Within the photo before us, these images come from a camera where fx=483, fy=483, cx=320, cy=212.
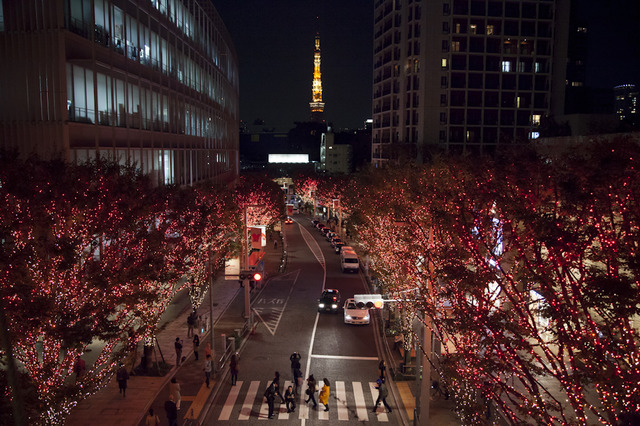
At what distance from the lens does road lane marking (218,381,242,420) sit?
1706 cm

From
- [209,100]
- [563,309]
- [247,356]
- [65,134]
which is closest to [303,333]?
[247,356]

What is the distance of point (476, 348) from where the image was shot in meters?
11.1

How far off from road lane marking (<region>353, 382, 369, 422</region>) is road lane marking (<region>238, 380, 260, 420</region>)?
3.92 meters

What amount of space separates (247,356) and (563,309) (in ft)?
55.7

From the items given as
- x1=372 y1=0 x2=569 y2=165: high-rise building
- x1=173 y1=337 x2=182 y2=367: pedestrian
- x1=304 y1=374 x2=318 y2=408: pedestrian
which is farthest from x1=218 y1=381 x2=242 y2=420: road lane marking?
x1=372 y1=0 x2=569 y2=165: high-rise building

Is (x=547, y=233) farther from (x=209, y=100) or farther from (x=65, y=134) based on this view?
(x=209, y=100)

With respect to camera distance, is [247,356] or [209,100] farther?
[209,100]

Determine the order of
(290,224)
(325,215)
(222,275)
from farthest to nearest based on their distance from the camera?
1. (325,215)
2. (290,224)
3. (222,275)

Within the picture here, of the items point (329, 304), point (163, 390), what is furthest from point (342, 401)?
point (329, 304)

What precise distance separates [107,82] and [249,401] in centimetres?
1679

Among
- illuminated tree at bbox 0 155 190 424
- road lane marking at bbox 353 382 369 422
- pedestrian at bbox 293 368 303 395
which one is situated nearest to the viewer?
illuminated tree at bbox 0 155 190 424

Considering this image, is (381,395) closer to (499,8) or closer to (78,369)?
(78,369)

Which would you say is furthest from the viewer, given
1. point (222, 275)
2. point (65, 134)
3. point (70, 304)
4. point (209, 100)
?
point (209, 100)

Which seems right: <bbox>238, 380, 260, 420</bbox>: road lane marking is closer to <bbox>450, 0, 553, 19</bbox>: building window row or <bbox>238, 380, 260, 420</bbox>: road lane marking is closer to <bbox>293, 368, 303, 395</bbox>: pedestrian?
<bbox>293, 368, 303, 395</bbox>: pedestrian
